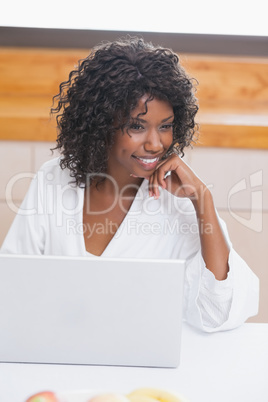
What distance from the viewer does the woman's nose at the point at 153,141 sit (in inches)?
57.0

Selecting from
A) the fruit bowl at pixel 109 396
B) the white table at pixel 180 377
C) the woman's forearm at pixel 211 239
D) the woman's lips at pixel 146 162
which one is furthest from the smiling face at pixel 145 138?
the fruit bowl at pixel 109 396

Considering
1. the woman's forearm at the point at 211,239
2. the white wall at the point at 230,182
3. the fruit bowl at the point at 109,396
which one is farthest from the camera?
the white wall at the point at 230,182

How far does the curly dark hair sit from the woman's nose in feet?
0.23

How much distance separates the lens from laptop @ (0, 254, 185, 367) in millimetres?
886

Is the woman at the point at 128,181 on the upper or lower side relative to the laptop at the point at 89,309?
upper

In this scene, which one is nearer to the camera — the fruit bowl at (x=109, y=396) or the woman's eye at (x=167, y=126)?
the fruit bowl at (x=109, y=396)

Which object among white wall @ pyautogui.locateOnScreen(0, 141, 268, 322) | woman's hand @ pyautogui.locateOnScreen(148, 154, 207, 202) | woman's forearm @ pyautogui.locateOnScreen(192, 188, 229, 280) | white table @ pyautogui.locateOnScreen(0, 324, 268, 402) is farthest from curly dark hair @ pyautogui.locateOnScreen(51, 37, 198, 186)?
white table @ pyautogui.locateOnScreen(0, 324, 268, 402)

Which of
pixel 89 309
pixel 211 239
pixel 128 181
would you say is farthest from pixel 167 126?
pixel 89 309

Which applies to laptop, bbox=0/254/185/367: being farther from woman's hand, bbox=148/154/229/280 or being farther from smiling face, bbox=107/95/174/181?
smiling face, bbox=107/95/174/181

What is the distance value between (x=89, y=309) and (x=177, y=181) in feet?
2.31

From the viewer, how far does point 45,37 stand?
2330 millimetres

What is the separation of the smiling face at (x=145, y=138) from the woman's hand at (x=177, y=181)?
3 cm

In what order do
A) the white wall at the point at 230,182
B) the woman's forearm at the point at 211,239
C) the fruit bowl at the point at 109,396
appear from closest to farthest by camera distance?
the fruit bowl at the point at 109,396 < the woman's forearm at the point at 211,239 < the white wall at the point at 230,182

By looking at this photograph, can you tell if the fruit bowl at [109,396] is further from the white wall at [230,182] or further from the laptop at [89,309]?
the white wall at [230,182]
